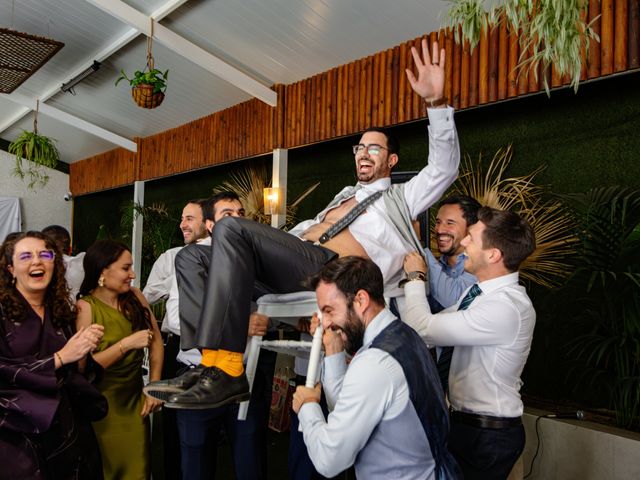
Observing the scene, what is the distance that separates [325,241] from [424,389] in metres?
0.91

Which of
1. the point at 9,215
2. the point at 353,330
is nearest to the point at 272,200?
the point at 353,330

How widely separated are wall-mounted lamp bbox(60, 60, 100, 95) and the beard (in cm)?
723

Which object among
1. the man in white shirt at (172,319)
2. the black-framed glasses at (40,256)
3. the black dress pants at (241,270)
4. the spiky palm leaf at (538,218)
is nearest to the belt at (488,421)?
the black dress pants at (241,270)

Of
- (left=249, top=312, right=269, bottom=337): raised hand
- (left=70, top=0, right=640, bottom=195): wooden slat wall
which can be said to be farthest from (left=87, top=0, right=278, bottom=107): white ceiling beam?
(left=249, top=312, right=269, bottom=337): raised hand

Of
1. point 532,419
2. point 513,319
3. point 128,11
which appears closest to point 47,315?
point 513,319

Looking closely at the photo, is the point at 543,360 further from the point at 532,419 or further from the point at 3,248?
the point at 3,248

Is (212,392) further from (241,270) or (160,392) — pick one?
(241,270)

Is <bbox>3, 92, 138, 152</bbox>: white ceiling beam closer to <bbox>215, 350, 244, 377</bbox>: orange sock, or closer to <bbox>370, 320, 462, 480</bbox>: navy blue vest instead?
<bbox>215, 350, 244, 377</bbox>: orange sock

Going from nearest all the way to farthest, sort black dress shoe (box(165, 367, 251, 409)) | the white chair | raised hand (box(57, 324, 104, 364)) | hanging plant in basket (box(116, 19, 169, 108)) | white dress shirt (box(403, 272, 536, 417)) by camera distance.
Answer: black dress shoe (box(165, 367, 251, 409)) → white dress shirt (box(403, 272, 536, 417)) → the white chair → raised hand (box(57, 324, 104, 364)) → hanging plant in basket (box(116, 19, 169, 108))

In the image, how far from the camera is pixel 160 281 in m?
4.10

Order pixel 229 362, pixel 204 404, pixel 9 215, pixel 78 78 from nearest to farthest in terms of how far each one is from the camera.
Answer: pixel 204 404, pixel 229 362, pixel 78 78, pixel 9 215

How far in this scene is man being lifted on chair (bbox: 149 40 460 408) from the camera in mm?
2090

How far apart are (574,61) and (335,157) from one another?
5.96m

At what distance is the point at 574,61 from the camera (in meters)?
1.91
